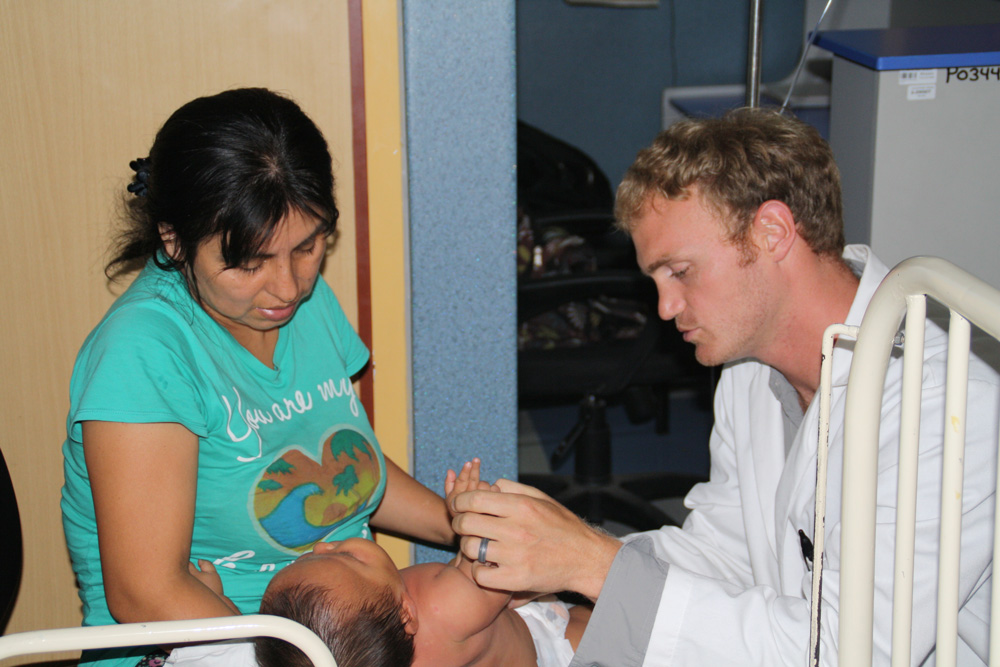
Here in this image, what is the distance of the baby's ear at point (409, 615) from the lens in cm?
129

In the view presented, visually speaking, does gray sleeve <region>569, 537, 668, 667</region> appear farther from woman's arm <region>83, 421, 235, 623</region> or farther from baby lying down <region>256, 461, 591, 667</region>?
woman's arm <region>83, 421, 235, 623</region>

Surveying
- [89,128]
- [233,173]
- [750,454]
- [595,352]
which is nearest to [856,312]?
[750,454]

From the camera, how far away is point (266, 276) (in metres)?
1.24

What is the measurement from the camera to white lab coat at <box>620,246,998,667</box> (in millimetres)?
1087

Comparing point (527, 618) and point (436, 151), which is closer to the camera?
point (527, 618)

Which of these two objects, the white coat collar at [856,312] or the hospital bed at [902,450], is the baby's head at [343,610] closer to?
the hospital bed at [902,450]

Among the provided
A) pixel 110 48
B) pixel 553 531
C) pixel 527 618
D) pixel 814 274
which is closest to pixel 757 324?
pixel 814 274

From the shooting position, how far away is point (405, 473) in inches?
64.2

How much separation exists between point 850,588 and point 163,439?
84cm

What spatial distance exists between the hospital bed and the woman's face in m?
0.72

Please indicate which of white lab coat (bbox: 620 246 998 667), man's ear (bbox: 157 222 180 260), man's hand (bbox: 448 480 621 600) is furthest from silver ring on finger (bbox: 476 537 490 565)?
man's ear (bbox: 157 222 180 260)

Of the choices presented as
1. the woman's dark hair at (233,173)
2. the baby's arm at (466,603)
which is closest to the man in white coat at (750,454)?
the baby's arm at (466,603)

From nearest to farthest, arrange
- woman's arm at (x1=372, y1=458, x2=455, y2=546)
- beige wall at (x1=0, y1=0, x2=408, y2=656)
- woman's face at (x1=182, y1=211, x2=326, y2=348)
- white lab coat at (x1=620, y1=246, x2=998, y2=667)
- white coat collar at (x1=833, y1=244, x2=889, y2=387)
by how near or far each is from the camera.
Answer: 1. white lab coat at (x1=620, y1=246, x2=998, y2=667)
2. woman's face at (x1=182, y1=211, x2=326, y2=348)
3. white coat collar at (x1=833, y1=244, x2=889, y2=387)
4. beige wall at (x1=0, y1=0, x2=408, y2=656)
5. woman's arm at (x1=372, y1=458, x2=455, y2=546)

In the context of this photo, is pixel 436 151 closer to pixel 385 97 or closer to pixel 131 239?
pixel 385 97
